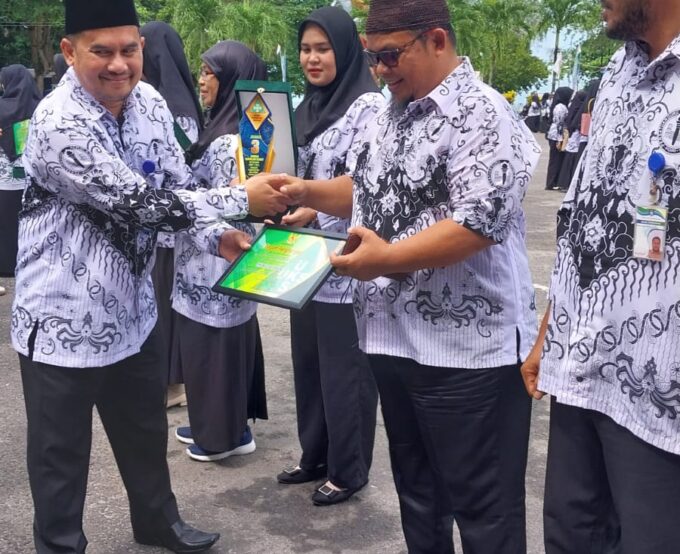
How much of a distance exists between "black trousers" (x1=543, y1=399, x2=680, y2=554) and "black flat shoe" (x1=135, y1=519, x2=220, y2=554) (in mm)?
1471

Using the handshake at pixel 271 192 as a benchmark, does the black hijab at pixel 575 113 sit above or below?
below

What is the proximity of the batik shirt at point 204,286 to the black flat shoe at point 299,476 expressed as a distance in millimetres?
702

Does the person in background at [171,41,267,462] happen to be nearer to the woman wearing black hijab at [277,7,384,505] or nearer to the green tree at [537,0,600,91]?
the woman wearing black hijab at [277,7,384,505]

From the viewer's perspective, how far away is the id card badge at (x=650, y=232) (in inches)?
67.8

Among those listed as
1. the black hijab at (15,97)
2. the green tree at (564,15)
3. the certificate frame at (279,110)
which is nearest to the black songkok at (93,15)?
the certificate frame at (279,110)

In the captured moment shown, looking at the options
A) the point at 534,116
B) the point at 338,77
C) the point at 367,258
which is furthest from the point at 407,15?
the point at 534,116

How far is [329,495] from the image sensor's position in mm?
3531

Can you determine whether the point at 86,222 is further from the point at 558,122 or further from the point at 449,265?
the point at 558,122

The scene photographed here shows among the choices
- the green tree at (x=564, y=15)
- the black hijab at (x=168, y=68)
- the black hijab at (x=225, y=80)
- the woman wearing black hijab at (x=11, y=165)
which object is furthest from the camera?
→ the green tree at (x=564, y=15)

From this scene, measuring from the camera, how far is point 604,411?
6.15 feet

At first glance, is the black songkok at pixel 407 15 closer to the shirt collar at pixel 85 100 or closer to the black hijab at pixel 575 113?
the shirt collar at pixel 85 100

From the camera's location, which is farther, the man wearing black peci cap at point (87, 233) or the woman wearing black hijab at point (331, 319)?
the woman wearing black hijab at point (331, 319)

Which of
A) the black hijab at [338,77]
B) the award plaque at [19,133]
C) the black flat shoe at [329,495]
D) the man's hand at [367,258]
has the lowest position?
the black flat shoe at [329,495]

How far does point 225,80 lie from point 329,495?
1.85 m
